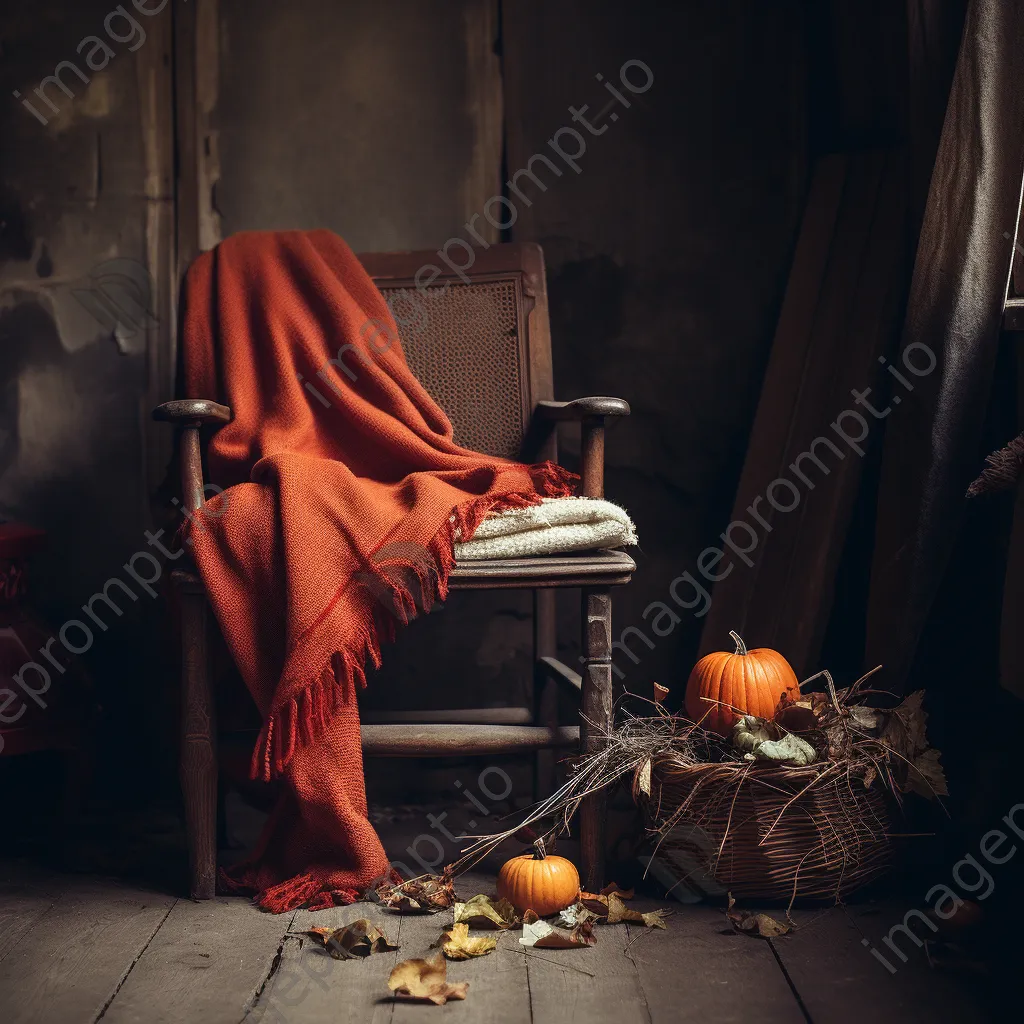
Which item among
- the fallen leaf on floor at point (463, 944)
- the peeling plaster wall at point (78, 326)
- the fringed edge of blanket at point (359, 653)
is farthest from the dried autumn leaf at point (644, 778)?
the peeling plaster wall at point (78, 326)

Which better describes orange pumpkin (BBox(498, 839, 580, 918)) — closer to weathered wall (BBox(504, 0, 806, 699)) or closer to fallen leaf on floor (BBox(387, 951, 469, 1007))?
fallen leaf on floor (BBox(387, 951, 469, 1007))

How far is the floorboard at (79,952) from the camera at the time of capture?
1.62 meters

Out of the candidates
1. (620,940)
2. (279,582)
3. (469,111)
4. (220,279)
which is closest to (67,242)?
(220,279)

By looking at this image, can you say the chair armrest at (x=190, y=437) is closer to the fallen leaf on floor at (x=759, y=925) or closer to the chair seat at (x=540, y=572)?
the chair seat at (x=540, y=572)

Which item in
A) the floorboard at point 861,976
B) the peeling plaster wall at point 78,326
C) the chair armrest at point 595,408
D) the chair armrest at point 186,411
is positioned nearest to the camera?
the floorboard at point 861,976

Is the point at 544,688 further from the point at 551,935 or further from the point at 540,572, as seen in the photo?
the point at 551,935

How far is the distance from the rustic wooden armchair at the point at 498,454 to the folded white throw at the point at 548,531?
23mm

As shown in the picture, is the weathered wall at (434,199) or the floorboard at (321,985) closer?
the floorboard at (321,985)

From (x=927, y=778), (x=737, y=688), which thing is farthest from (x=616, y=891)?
(x=927, y=778)

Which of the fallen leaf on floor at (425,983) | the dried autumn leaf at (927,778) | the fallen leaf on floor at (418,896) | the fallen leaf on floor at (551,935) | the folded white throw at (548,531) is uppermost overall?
the folded white throw at (548,531)

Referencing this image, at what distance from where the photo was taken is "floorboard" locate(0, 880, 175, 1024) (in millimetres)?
1625

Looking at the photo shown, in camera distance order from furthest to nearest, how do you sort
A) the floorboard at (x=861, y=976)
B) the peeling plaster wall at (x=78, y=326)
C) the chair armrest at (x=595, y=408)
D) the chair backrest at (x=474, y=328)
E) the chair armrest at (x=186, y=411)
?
the peeling plaster wall at (x=78, y=326)
the chair backrest at (x=474, y=328)
the chair armrest at (x=595, y=408)
the chair armrest at (x=186, y=411)
the floorboard at (x=861, y=976)

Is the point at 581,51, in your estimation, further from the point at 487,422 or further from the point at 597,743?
the point at 597,743

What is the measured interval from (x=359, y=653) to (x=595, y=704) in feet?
1.50
